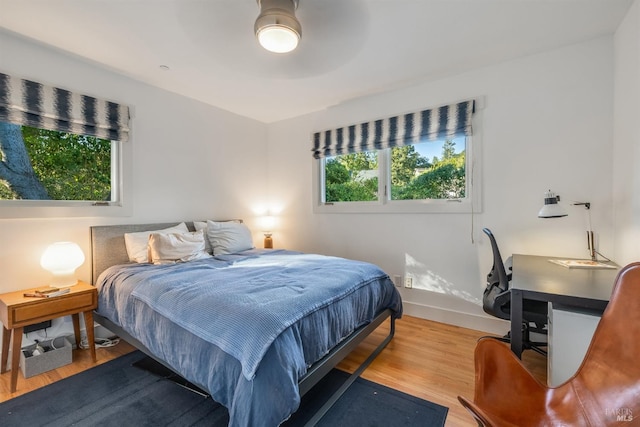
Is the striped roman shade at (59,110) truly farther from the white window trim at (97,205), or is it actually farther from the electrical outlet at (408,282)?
the electrical outlet at (408,282)

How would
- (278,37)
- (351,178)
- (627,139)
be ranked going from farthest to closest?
(351,178) < (627,139) < (278,37)

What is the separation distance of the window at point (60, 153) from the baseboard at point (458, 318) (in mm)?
3165

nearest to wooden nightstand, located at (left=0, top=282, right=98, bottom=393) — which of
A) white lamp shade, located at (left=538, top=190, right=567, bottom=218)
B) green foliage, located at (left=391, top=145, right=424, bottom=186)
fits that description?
green foliage, located at (left=391, top=145, right=424, bottom=186)

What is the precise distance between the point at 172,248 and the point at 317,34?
2154mm

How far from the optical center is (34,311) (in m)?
1.92

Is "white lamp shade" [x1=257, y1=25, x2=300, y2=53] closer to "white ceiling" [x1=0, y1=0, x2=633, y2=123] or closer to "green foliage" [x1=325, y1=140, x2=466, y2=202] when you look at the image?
"white ceiling" [x1=0, y1=0, x2=633, y2=123]

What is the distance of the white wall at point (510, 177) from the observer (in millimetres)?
2256

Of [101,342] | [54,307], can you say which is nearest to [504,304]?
[54,307]

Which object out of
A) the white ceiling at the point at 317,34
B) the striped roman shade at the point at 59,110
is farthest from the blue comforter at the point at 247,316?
the white ceiling at the point at 317,34

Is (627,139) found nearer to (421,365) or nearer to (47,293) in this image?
(421,365)

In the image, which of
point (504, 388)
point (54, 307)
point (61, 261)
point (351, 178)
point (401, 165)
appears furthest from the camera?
point (351, 178)

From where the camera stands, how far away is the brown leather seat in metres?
0.93

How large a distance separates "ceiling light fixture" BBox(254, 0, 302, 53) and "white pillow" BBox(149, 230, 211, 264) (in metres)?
1.90

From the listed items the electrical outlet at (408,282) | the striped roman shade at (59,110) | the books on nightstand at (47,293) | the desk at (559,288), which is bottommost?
the electrical outlet at (408,282)
